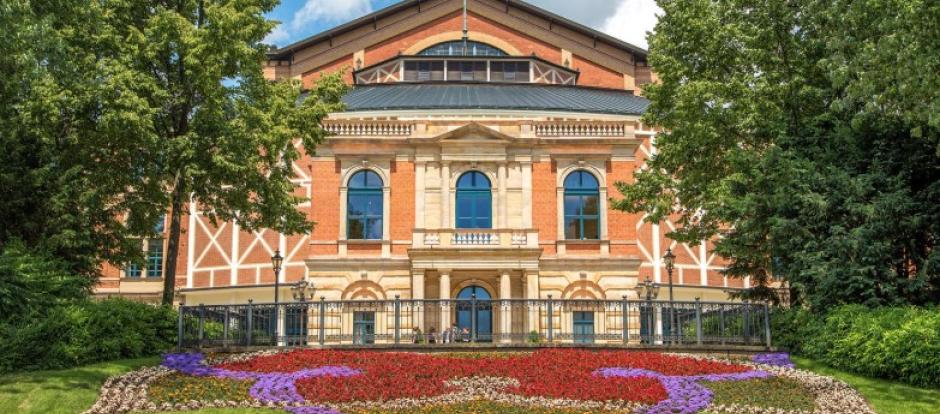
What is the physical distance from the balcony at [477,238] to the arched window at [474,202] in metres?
1.37

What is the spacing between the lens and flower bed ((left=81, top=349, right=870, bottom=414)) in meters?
17.7

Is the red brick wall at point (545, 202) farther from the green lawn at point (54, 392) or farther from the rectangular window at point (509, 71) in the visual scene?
the green lawn at point (54, 392)

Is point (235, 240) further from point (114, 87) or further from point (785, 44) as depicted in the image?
point (785, 44)

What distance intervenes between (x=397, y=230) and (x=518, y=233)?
5018mm

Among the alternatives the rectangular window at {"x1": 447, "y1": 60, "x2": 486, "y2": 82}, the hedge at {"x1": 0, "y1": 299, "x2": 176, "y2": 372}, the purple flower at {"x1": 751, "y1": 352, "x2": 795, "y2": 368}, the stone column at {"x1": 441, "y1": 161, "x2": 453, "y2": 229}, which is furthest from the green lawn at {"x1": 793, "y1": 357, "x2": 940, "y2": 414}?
the rectangular window at {"x1": 447, "y1": 60, "x2": 486, "y2": 82}

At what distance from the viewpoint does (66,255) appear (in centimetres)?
2475

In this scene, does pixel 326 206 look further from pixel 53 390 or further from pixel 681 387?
pixel 681 387

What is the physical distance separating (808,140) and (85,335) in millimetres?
17323

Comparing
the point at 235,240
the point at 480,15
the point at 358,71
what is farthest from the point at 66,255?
the point at 480,15

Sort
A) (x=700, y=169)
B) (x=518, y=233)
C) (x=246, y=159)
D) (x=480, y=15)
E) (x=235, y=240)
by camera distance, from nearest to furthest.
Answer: (x=246, y=159)
(x=700, y=169)
(x=518, y=233)
(x=235, y=240)
(x=480, y=15)

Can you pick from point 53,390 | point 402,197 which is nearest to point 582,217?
point 402,197

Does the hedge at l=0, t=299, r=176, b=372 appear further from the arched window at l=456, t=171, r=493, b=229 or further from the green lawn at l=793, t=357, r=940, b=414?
the arched window at l=456, t=171, r=493, b=229

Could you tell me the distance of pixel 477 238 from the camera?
1494 inches

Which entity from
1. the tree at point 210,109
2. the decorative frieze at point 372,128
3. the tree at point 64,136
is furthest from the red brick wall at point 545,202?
the tree at point 64,136
